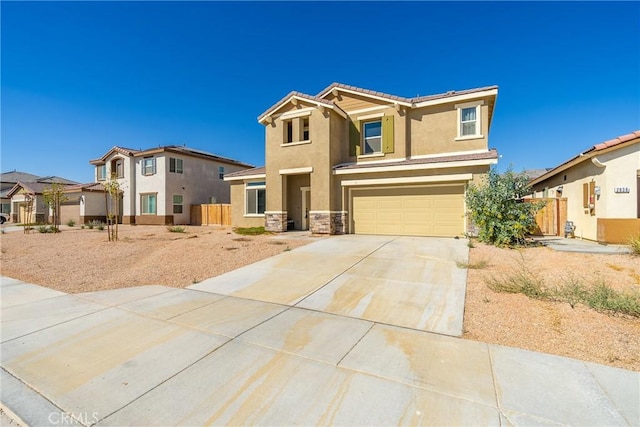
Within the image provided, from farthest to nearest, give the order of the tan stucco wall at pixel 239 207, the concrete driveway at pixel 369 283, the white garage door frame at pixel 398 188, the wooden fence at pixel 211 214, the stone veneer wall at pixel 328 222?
1. the wooden fence at pixel 211 214
2. the tan stucco wall at pixel 239 207
3. the stone veneer wall at pixel 328 222
4. the white garage door frame at pixel 398 188
5. the concrete driveway at pixel 369 283

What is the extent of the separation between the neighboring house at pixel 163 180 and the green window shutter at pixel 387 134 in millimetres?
17754

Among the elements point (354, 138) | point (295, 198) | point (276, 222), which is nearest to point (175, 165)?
point (295, 198)

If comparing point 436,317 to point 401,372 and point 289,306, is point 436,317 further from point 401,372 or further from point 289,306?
point 289,306

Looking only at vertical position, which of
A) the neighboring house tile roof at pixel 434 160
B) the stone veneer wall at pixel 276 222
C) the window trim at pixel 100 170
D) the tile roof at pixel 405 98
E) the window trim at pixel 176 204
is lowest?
→ the stone veneer wall at pixel 276 222

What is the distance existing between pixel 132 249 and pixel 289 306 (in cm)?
854

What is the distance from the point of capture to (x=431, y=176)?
41.7 feet

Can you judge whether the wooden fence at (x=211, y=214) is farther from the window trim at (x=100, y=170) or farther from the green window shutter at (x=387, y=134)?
the green window shutter at (x=387, y=134)

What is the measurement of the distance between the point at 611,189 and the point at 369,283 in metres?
9.97

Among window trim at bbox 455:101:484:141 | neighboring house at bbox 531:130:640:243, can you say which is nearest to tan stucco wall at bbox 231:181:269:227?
window trim at bbox 455:101:484:141

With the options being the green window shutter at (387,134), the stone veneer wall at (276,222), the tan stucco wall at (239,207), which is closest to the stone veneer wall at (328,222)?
the stone veneer wall at (276,222)

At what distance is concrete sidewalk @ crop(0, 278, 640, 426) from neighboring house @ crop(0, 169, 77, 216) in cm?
4530

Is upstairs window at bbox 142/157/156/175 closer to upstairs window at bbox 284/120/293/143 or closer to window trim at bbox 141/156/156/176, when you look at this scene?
window trim at bbox 141/156/156/176

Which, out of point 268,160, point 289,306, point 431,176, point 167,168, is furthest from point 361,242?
point 167,168

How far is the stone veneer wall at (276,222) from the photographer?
51.0 ft
